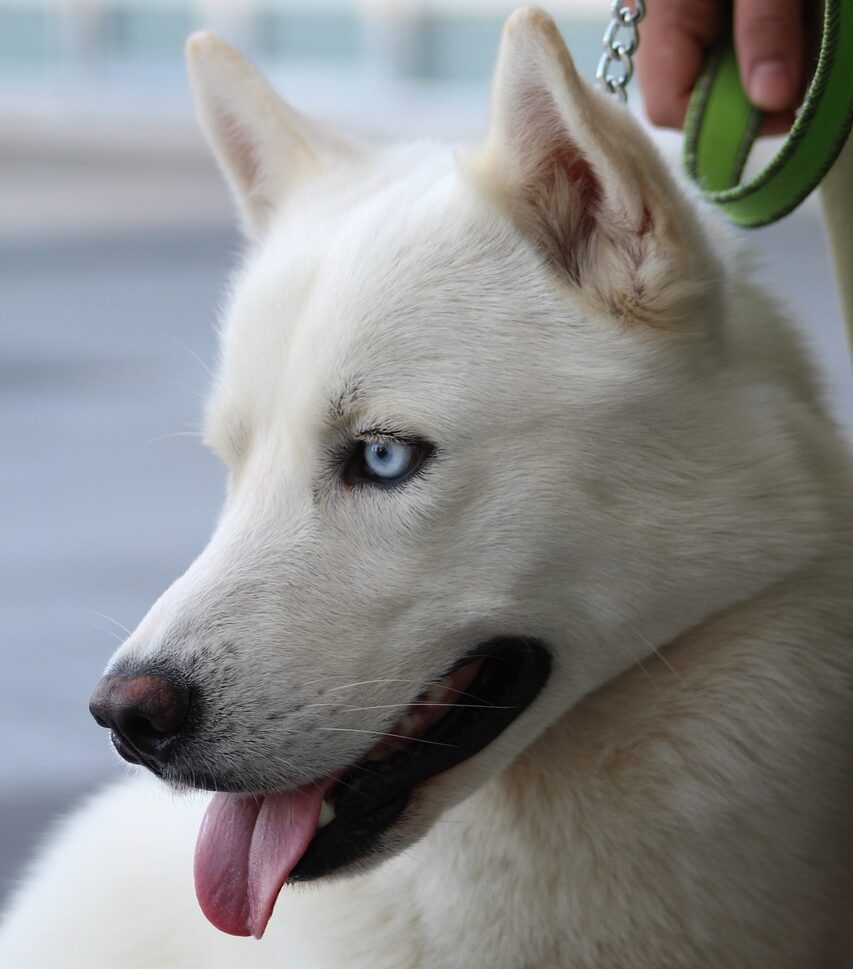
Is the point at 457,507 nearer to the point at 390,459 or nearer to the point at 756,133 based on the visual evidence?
the point at 390,459

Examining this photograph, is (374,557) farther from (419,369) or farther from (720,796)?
(720,796)

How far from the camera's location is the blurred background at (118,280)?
163 inches

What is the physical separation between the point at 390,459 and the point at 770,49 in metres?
0.94

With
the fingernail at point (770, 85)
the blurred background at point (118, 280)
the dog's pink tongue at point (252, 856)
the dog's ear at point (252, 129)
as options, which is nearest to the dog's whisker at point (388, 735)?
Result: the dog's pink tongue at point (252, 856)

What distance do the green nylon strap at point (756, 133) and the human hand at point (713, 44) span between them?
0.13ft

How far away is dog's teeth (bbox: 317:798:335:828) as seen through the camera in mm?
1717

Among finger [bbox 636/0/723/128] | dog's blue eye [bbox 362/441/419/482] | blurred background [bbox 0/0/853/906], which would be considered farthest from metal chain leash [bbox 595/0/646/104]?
dog's blue eye [bbox 362/441/419/482]

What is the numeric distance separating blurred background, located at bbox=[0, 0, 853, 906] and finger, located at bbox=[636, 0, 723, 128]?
100 mm

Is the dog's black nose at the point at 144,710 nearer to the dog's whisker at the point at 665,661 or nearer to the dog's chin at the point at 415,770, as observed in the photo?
the dog's chin at the point at 415,770

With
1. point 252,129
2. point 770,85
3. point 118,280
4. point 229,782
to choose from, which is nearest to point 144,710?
point 229,782

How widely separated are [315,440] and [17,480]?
462 cm

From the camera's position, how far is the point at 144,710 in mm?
1603

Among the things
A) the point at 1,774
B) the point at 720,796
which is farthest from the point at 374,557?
the point at 1,774

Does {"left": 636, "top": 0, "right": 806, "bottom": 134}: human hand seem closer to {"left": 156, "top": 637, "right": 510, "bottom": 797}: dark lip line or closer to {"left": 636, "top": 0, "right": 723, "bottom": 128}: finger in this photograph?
{"left": 636, "top": 0, "right": 723, "bottom": 128}: finger
